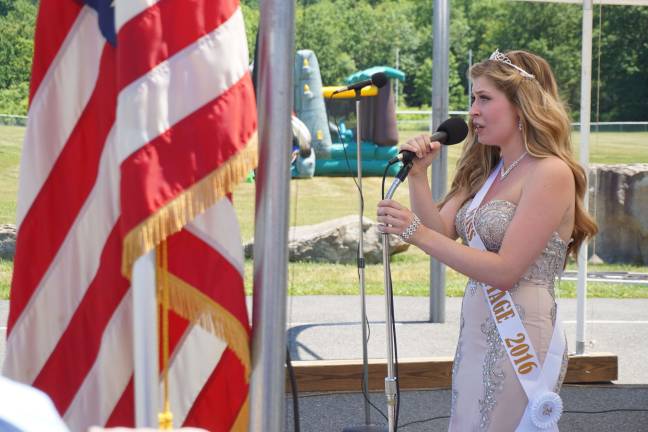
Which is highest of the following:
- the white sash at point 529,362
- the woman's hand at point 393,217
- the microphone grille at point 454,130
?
the microphone grille at point 454,130

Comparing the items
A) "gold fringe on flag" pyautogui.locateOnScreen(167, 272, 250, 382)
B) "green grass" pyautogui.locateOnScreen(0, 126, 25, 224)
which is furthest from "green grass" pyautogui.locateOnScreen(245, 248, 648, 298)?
"gold fringe on flag" pyautogui.locateOnScreen(167, 272, 250, 382)

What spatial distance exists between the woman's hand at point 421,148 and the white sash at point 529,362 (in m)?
0.24

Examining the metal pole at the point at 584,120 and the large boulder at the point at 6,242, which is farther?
the metal pole at the point at 584,120

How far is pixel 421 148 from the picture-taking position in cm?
247

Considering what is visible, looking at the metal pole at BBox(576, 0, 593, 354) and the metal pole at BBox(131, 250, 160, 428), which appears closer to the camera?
the metal pole at BBox(131, 250, 160, 428)

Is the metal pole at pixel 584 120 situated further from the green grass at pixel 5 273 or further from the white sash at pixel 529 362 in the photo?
the green grass at pixel 5 273

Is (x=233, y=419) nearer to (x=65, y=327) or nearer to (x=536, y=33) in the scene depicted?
(x=65, y=327)

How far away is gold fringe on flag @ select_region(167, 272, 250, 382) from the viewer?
5.02 ft

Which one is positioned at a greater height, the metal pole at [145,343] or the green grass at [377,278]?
the metal pole at [145,343]

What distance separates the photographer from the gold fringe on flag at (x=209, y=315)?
5.02ft

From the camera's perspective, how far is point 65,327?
1.81 meters

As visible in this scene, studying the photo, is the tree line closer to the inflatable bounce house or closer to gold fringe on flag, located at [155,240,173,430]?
the inflatable bounce house

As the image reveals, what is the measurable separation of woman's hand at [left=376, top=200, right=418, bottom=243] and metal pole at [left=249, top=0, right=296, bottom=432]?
2.98 feet

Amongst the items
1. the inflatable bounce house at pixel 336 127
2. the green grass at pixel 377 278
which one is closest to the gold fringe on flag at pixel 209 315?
the inflatable bounce house at pixel 336 127
